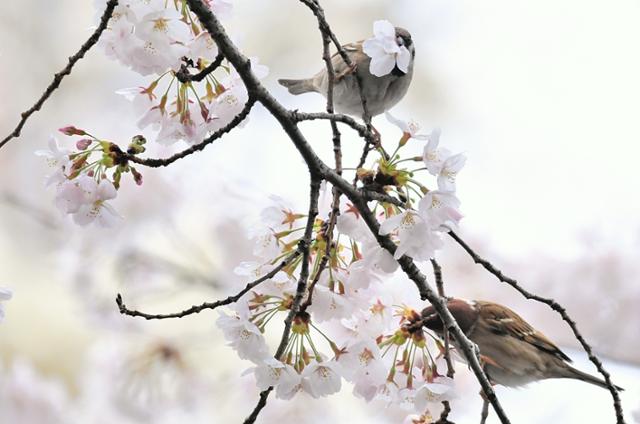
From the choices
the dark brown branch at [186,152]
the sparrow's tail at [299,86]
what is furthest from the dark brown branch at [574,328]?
the sparrow's tail at [299,86]

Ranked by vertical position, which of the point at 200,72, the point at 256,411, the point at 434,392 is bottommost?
the point at 256,411

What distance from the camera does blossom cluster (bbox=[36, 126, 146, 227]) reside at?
0.78 m

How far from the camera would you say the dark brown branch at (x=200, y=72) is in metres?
0.80

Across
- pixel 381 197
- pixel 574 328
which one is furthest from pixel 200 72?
pixel 574 328

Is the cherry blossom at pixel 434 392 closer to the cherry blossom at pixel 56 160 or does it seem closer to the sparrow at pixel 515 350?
the cherry blossom at pixel 56 160

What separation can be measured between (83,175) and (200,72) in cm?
16

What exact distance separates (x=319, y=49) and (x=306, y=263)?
166 centimetres

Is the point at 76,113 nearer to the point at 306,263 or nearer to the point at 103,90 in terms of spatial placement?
the point at 103,90

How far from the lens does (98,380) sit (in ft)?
7.07

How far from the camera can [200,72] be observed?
2.73 feet

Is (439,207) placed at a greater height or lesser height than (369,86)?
lesser

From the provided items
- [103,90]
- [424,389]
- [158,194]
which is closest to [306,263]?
[424,389]

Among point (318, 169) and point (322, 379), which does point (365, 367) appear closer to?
point (322, 379)

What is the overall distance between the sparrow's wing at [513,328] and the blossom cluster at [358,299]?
707mm
